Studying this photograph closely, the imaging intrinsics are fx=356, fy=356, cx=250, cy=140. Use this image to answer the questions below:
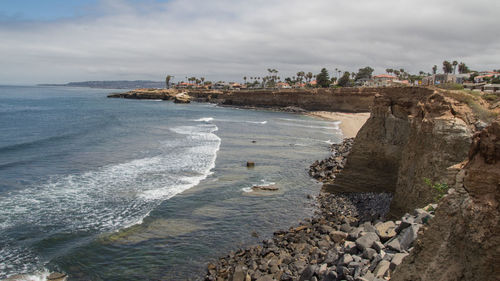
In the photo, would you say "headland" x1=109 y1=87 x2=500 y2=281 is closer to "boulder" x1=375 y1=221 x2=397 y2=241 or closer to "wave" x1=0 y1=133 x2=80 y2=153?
"boulder" x1=375 y1=221 x2=397 y2=241

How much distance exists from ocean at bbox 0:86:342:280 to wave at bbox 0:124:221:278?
52mm

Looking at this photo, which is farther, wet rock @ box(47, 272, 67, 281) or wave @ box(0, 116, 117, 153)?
wave @ box(0, 116, 117, 153)

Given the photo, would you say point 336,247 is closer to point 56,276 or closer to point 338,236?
point 338,236

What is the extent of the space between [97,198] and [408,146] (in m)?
15.6

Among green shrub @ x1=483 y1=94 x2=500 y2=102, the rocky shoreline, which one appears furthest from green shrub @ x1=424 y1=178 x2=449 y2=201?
green shrub @ x1=483 y1=94 x2=500 y2=102

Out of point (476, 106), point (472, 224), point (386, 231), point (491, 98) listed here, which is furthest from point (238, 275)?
point (491, 98)

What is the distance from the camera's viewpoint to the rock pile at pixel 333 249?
27.3 feet

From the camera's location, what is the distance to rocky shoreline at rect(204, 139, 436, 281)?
8367 mm

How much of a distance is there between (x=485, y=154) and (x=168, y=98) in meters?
135

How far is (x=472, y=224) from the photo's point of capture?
16.5 feet

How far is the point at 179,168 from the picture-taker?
25.8m

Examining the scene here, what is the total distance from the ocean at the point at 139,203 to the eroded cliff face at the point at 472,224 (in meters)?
8.67

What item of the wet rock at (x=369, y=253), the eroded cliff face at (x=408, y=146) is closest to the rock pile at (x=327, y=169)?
the eroded cliff face at (x=408, y=146)

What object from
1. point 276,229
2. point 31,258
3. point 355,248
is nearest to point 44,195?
point 31,258
